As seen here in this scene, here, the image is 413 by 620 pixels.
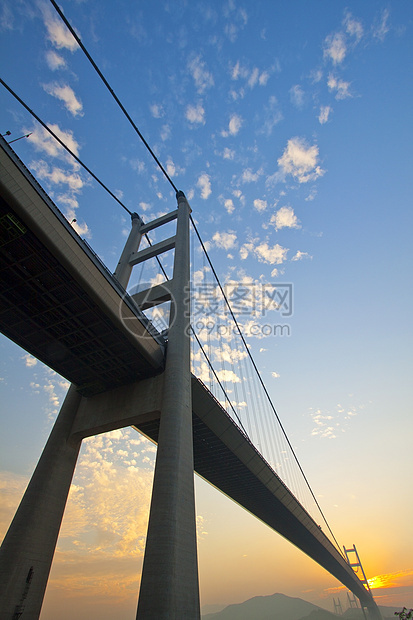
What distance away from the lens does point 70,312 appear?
16516 millimetres

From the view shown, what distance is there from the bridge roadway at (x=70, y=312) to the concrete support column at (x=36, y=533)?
3809mm

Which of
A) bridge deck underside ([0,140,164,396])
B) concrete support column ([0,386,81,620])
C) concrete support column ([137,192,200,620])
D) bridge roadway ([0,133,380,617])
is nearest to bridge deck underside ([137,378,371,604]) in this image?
bridge roadway ([0,133,380,617])

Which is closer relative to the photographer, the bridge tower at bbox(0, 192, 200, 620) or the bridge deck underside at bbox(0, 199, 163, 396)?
the bridge tower at bbox(0, 192, 200, 620)

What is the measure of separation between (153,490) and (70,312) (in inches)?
359

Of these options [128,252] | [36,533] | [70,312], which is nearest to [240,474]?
[36,533]

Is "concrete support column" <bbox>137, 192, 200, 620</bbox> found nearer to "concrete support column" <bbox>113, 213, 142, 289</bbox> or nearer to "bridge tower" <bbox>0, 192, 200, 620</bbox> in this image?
"bridge tower" <bbox>0, 192, 200, 620</bbox>

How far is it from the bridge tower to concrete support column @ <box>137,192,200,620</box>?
0.03 meters

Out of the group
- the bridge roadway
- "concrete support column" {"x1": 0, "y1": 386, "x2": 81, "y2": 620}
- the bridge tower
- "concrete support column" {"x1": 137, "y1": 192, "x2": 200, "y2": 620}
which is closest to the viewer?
"concrete support column" {"x1": 137, "y1": 192, "x2": 200, "y2": 620}

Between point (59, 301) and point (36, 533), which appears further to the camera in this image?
point (36, 533)

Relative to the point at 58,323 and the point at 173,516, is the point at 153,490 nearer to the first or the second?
the point at 173,516

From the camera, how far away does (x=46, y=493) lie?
17.7m

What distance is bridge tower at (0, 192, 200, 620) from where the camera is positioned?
13164 mm

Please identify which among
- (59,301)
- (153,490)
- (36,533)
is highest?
(59,301)

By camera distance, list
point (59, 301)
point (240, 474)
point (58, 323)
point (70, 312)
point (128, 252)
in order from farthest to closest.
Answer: point (240, 474)
point (128, 252)
point (58, 323)
point (70, 312)
point (59, 301)
